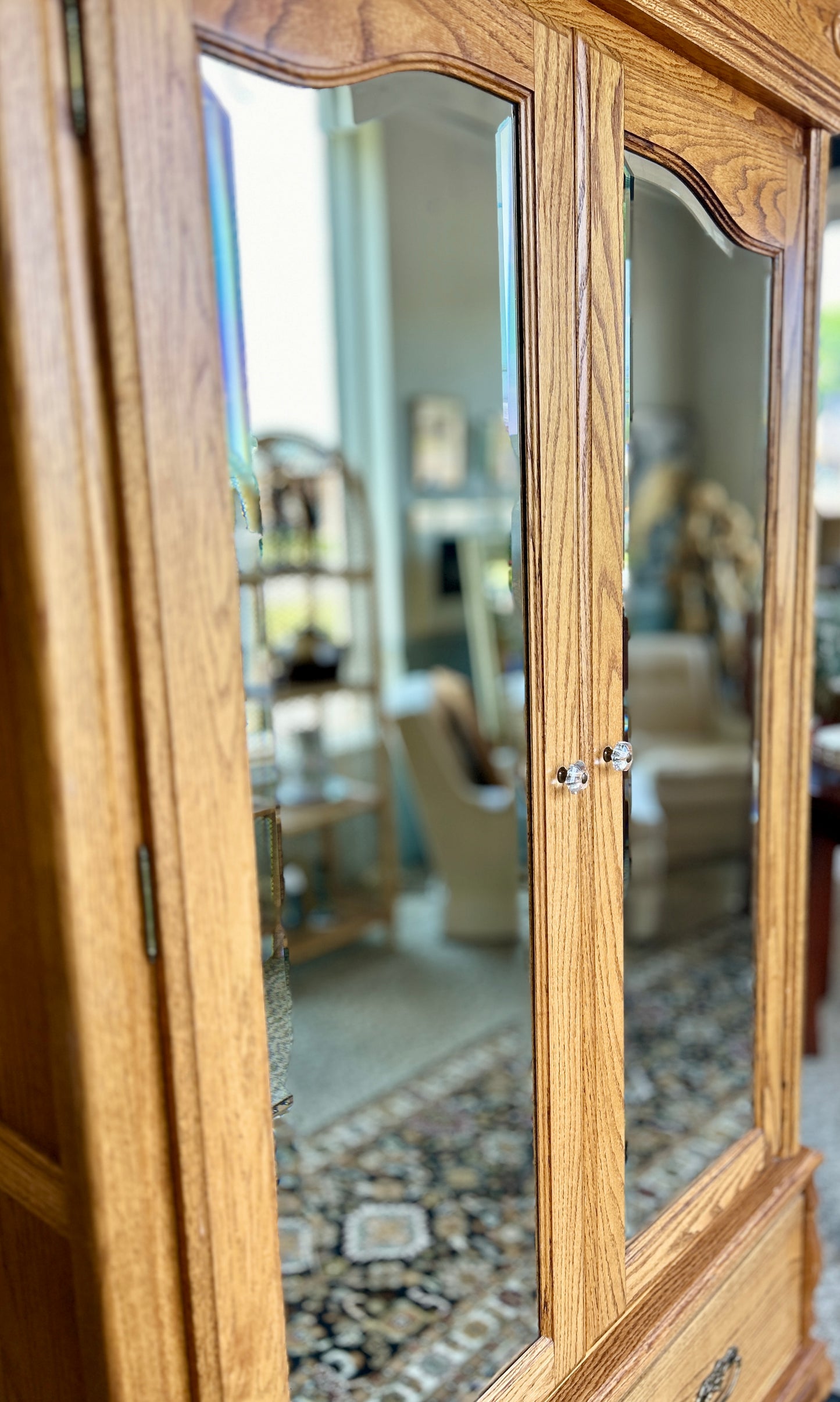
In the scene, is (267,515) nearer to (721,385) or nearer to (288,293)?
(288,293)

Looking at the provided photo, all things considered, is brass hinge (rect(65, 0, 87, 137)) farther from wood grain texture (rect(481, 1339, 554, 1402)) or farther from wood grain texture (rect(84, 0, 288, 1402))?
wood grain texture (rect(481, 1339, 554, 1402))

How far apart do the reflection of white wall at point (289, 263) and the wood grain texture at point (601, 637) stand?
9.58 feet

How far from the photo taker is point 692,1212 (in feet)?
5.15

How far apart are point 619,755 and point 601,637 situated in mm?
151

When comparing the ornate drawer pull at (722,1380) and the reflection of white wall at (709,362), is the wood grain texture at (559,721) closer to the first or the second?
the ornate drawer pull at (722,1380)

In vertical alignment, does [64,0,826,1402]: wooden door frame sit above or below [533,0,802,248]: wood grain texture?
below

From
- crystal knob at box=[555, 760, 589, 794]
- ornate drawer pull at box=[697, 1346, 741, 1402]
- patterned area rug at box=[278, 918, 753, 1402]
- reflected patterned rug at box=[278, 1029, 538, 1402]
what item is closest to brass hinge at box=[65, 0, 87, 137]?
crystal knob at box=[555, 760, 589, 794]

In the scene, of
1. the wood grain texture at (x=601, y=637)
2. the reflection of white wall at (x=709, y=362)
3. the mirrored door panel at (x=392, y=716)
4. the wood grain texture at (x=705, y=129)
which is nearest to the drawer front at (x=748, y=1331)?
the wood grain texture at (x=601, y=637)

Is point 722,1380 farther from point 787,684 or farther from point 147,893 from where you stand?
point 147,893

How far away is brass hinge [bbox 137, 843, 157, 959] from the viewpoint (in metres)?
0.86

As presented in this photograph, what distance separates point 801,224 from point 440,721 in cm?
245

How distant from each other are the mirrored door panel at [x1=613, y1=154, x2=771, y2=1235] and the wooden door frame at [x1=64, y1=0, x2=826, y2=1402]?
0.08m

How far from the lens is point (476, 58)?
1.04 m

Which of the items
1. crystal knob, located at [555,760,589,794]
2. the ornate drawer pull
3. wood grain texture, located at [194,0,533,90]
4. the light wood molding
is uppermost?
wood grain texture, located at [194,0,533,90]
